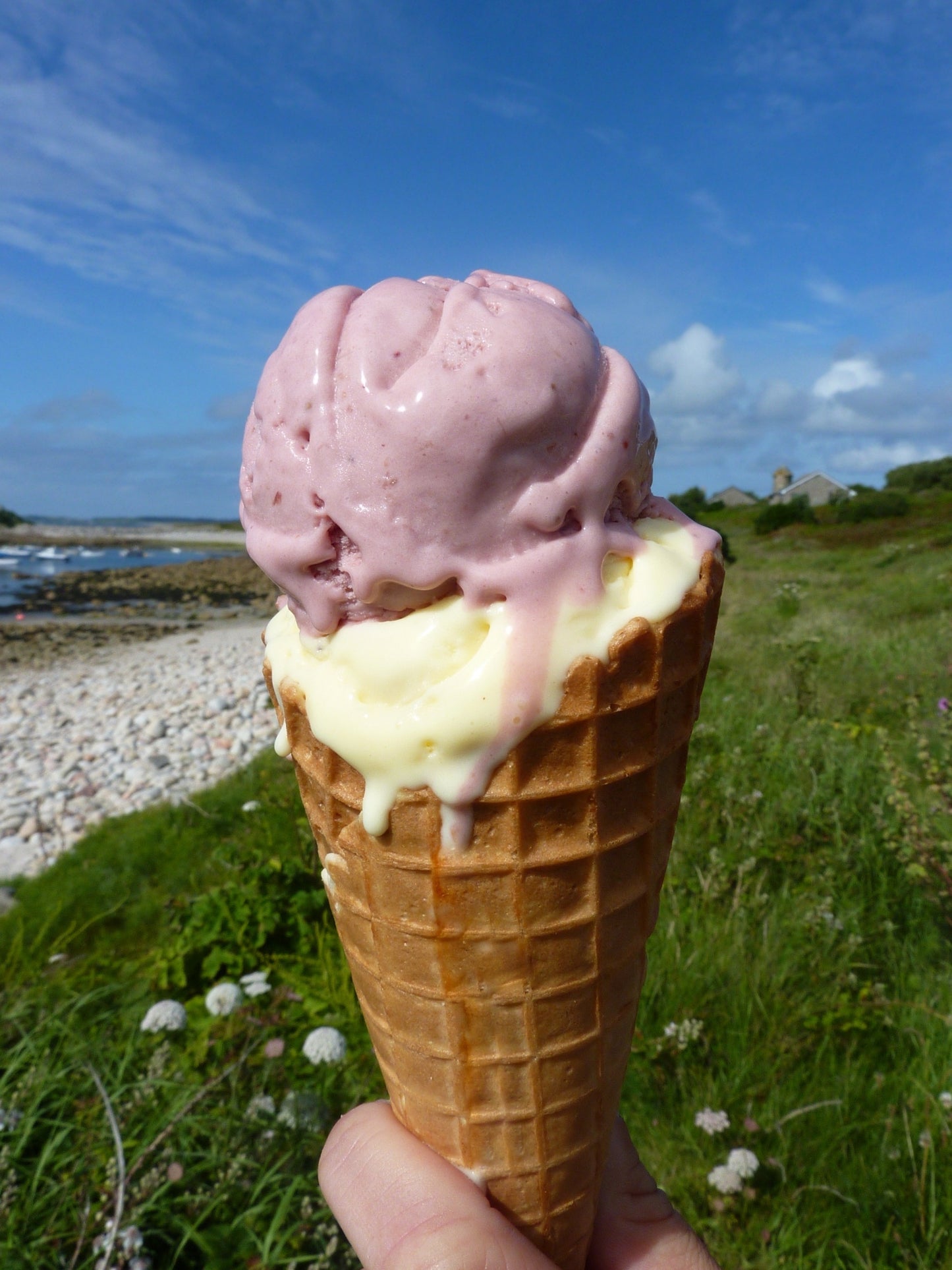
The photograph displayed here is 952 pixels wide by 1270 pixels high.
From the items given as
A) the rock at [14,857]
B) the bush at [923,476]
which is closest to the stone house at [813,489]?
the bush at [923,476]

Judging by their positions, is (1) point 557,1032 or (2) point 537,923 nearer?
(2) point 537,923

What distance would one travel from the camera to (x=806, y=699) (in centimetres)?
613

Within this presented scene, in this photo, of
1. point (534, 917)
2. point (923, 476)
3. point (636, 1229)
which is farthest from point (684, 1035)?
point (923, 476)

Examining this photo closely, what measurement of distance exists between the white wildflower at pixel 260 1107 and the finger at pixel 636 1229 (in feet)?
4.45

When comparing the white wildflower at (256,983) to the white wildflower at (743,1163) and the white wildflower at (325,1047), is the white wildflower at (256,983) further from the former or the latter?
the white wildflower at (743,1163)

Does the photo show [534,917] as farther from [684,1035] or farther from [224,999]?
[224,999]

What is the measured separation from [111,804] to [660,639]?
342 inches

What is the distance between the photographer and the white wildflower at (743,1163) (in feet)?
7.81

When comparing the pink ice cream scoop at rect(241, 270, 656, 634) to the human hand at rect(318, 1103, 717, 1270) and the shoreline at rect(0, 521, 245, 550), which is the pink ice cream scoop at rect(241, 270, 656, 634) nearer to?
the human hand at rect(318, 1103, 717, 1270)

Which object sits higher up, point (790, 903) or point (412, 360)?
point (412, 360)

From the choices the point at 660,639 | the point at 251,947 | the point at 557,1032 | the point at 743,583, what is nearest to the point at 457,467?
the point at 660,639

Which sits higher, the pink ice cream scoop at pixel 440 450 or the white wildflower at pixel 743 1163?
the pink ice cream scoop at pixel 440 450

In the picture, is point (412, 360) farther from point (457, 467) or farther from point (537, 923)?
point (537, 923)

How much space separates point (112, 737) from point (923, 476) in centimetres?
3953
